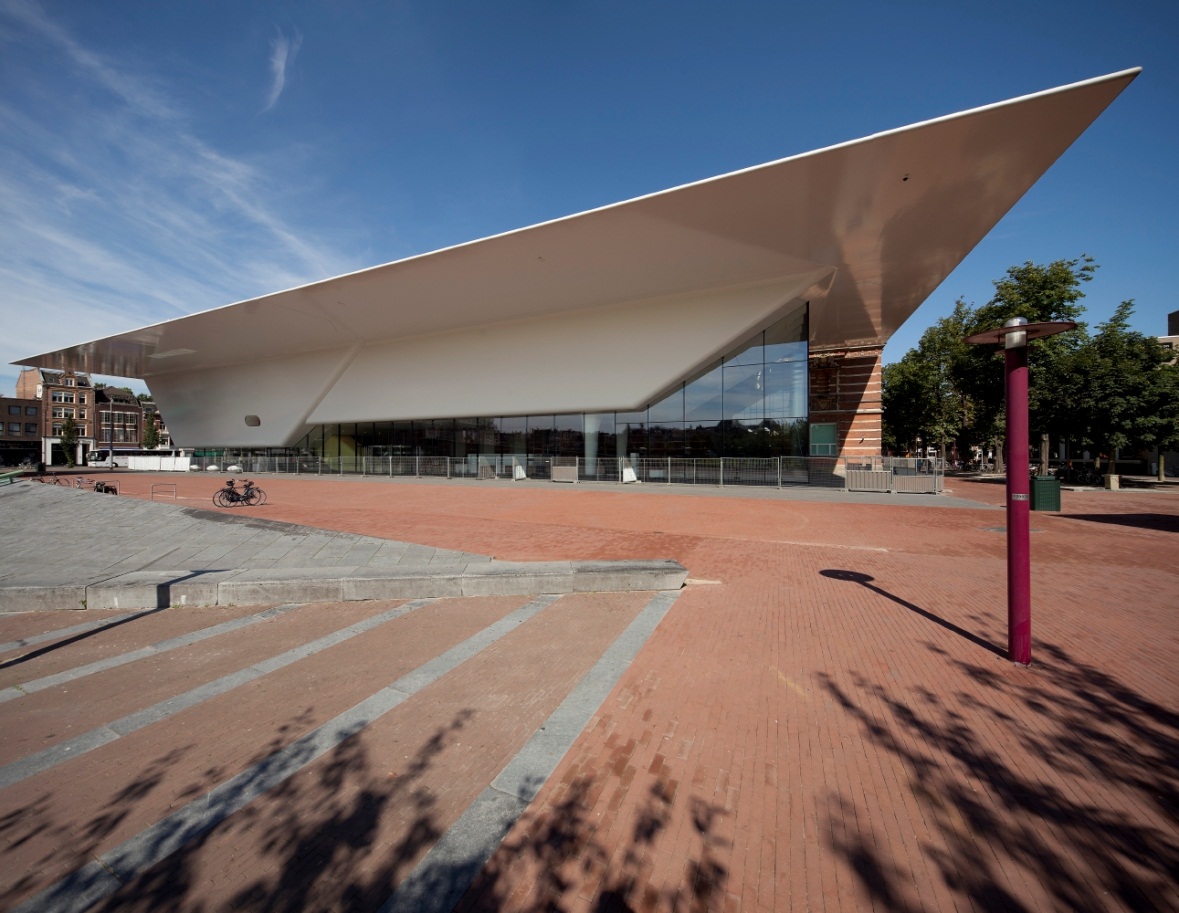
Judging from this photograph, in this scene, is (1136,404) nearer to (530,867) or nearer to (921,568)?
(921,568)

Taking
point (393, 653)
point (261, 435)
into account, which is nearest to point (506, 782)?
point (393, 653)

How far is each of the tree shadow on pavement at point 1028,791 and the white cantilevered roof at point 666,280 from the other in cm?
1366

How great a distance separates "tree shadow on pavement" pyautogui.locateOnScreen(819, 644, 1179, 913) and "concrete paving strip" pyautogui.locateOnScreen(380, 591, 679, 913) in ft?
5.82

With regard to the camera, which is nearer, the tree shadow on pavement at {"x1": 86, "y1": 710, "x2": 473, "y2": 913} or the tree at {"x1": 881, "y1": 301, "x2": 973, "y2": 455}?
the tree shadow on pavement at {"x1": 86, "y1": 710, "x2": 473, "y2": 913}

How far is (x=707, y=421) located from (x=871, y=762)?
70.2ft

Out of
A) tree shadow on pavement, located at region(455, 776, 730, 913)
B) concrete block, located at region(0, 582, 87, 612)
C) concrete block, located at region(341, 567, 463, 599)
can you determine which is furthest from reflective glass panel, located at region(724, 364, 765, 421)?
concrete block, located at region(0, 582, 87, 612)

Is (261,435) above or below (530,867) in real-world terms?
above

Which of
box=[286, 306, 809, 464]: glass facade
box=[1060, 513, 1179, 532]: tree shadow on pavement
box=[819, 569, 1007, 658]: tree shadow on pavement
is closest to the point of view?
box=[819, 569, 1007, 658]: tree shadow on pavement

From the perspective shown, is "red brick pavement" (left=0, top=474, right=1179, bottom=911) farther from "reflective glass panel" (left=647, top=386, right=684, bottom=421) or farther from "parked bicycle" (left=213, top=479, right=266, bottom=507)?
"parked bicycle" (left=213, top=479, right=266, bottom=507)

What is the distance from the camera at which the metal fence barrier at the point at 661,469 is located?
810 inches

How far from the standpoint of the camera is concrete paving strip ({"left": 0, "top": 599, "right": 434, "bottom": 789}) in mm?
3406

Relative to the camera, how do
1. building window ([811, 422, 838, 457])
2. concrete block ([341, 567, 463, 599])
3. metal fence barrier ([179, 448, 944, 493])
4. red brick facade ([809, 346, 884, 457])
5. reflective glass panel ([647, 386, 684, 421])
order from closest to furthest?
1. concrete block ([341, 567, 463, 599])
2. metal fence barrier ([179, 448, 944, 493])
3. reflective glass panel ([647, 386, 684, 421])
4. building window ([811, 422, 838, 457])
5. red brick facade ([809, 346, 884, 457])

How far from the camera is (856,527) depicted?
1255 centimetres

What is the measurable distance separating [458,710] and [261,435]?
141 ft
